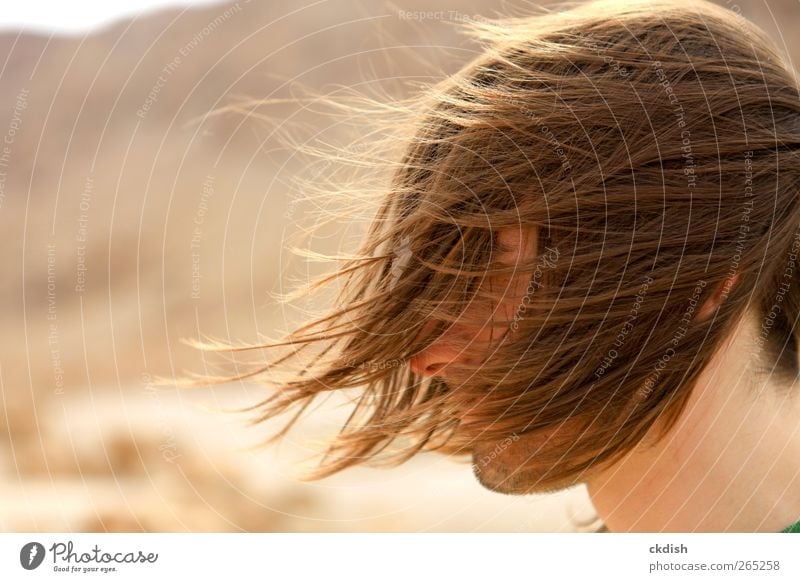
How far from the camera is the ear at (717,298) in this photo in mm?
1146

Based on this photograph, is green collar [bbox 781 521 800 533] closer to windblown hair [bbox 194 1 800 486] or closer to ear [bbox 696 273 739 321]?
windblown hair [bbox 194 1 800 486]

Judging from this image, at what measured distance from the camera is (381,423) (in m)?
1.39

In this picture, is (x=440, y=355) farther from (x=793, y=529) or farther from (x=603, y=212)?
(x=793, y=529)

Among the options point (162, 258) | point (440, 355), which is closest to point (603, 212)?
point (440, 355)

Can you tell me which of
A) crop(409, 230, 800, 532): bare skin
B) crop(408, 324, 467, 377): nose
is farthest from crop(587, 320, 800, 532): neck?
crop(408, 324, 467, 377): nose

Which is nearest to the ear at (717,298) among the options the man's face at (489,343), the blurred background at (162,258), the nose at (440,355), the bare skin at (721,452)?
the bare skin at (721,452)

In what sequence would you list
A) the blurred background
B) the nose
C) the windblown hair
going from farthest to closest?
1. the blurred background
2. the nose
3. the windblown hair

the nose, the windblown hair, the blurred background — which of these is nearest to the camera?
the windblown hair

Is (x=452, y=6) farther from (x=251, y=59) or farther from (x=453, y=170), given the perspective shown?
(x=453, y=170)

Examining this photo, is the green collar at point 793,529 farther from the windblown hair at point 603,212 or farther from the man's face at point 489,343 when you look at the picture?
the man's face at point 489,343

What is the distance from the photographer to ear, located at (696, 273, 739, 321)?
1146 millimetres

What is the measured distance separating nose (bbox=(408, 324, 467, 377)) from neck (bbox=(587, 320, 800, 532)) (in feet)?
1.03

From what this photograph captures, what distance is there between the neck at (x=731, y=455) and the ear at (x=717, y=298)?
0.22 feet
